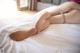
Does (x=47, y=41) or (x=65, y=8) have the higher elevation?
(x=65, y=8)

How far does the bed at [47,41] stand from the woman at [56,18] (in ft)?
0.16

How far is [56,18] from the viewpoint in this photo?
4.75ft

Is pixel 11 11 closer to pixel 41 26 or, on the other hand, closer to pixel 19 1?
pixel 19 1

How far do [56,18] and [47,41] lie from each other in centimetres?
43

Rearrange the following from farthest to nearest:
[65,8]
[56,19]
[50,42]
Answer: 1. [65,8]
2. [56,19]
3. [50,42]

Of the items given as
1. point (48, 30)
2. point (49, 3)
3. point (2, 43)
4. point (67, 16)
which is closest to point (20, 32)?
point (2, 43)

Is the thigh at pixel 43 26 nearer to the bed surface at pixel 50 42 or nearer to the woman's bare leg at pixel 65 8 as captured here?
the bed surface at pixel 50 42

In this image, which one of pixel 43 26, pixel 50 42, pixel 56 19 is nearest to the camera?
pixel 50 42

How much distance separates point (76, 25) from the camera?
140cm

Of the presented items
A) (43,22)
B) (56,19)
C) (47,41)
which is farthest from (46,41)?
(56,19)

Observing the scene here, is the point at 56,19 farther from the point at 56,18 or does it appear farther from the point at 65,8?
the point at 65,8

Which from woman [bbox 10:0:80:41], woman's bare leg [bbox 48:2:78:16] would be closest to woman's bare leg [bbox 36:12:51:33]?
woman [bbox 10:0:80:41]

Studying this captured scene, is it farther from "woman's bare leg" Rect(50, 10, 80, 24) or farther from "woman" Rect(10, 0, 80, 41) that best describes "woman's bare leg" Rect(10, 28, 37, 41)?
"woman's bare leg" Rect(50, 10, 80, 24)

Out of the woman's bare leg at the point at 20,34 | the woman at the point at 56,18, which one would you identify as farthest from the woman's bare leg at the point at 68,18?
the woman's bare leg at the point at 20,34
